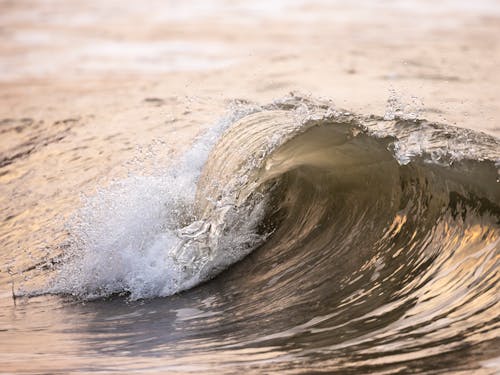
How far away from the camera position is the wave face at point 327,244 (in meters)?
2.86

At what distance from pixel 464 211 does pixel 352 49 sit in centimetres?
462

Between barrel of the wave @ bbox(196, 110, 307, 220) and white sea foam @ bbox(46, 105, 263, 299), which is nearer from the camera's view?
white sea foam @ bbox(46, 105, 263, 299)

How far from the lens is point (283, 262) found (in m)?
3.99

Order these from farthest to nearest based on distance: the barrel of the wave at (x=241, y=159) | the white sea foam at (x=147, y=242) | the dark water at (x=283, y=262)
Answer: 1. the barrel of the wave at (x=241, y=159)
2. the white sea foam at (x=147, y=242)
3. the dark water at (x=283, y=262)

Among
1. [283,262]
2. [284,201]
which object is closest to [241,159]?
[284,201]

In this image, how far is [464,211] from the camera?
375cm

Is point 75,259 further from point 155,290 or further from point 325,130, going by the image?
point 325,130

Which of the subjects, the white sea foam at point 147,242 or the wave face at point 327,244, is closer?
the wave face at point 327,244

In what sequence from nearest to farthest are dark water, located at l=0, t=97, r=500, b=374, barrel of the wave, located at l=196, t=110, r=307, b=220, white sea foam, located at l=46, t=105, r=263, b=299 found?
dark water, located at l=0, t=97, r=500, b=374
white sea foam, located at l=46, t=105, r=263, b=299
barrel of the wave, located at l=196, t=110, r=307, b=220

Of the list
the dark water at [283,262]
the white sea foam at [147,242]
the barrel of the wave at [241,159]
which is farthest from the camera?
the barrel of the wave at [241,159]

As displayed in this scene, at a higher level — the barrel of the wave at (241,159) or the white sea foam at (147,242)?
the barrel of the wave at (241,159)

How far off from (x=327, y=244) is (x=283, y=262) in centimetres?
21

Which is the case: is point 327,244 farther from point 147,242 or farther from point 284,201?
point 147,242

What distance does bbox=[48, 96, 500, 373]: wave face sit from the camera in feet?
9.38
